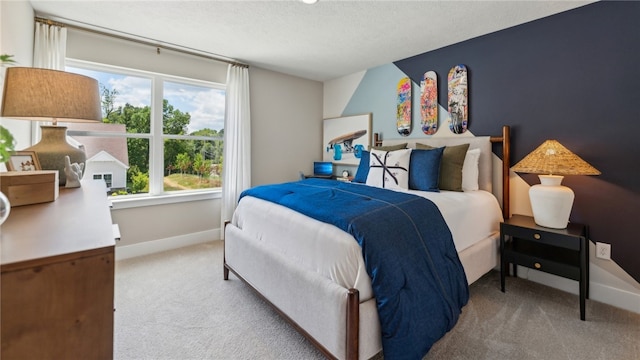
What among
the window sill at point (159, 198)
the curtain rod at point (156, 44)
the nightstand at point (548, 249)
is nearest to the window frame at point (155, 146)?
the window sill at point (159, 198)

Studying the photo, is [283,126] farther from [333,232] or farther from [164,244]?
[333,232]

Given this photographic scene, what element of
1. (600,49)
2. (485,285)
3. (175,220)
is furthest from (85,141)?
(600,49)

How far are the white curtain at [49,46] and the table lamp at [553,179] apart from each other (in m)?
4.17

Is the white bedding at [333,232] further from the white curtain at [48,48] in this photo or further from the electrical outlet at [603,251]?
the white curtain at [48,48]

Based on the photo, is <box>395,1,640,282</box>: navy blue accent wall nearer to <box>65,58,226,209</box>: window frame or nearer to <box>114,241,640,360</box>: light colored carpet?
<box>114,241,640,360</box>: light colored carpet

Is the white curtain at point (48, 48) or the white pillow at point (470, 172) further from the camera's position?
the white pillow at point (470, 172)

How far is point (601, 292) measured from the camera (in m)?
2.25

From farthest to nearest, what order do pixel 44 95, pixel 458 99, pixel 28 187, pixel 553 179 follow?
pixel 458 99 < pixel 553 179 < pixel 44 95 < pixel 28 187

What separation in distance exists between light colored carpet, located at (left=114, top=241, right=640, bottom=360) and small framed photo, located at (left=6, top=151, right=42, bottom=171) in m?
1.13

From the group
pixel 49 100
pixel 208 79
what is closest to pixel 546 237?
pixel 49 100

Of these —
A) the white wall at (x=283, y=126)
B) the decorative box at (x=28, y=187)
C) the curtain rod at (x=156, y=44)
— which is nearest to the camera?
the decorative box at (x=28, y=187)

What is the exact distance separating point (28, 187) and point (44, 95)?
61cm

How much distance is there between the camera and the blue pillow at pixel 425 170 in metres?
2.63

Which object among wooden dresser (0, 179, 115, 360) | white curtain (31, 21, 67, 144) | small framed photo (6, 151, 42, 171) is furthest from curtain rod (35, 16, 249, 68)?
wooden dresser (0, 179, 115, 360)
